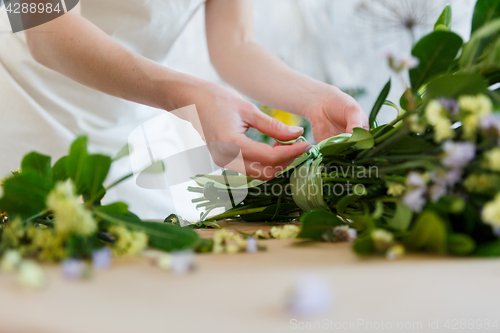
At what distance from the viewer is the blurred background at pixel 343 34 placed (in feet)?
7.71

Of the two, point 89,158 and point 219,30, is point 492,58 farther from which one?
point 219,30

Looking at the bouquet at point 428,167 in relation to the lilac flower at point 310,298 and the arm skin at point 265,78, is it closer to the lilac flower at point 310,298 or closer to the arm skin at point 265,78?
the lilac flower at point 310,298

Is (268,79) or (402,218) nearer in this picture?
(402,218)

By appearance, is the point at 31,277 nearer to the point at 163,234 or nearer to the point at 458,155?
the point at 163,234

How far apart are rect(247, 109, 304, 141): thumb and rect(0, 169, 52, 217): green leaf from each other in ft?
0.73

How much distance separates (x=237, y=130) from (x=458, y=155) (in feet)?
0.84

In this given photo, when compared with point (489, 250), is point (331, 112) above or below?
above

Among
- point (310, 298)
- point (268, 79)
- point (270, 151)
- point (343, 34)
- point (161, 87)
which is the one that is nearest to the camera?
point (310, 298)

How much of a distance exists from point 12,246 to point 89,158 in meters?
0.07

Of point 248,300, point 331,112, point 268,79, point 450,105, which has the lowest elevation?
point 248,300

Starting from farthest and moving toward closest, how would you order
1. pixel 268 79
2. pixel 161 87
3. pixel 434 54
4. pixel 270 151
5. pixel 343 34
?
1. pixel 343 34
2. pixel 268 79
3. pixel 161 87
4. pixel 270 151
5. pixel 434 54

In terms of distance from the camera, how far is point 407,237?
205 millimetres

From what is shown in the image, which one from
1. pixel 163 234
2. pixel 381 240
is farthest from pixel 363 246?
pixel 163 234

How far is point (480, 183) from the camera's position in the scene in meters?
0.18
